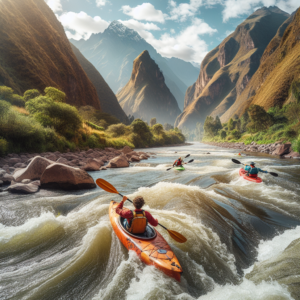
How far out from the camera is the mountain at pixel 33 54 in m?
34.8

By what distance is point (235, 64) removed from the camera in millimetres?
162000

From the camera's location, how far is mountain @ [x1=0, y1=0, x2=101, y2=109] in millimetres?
34844

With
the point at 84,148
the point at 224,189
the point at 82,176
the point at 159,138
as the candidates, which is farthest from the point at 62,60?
the point at 224,189

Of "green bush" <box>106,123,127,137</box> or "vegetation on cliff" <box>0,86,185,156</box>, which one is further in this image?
"green bush" <box>106,123,127,137</box>

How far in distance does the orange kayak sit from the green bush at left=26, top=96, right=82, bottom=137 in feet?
45.8

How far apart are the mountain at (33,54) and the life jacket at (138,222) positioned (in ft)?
122

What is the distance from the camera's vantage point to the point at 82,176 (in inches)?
301

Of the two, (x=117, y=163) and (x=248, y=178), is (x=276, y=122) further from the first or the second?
(x=117, y=163)

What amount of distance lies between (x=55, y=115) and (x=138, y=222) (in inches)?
630

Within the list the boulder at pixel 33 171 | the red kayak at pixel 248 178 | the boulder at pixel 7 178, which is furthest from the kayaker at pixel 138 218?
the red kayak at pixel 248 178

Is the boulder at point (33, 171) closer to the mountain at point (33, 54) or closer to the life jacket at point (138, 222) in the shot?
the life jacket at point (138, 222)

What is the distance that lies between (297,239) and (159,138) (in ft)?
182

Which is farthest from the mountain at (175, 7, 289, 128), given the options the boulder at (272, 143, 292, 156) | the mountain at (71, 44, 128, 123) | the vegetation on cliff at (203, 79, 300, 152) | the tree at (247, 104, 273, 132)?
the boulder at (272, 143, 292, 156)

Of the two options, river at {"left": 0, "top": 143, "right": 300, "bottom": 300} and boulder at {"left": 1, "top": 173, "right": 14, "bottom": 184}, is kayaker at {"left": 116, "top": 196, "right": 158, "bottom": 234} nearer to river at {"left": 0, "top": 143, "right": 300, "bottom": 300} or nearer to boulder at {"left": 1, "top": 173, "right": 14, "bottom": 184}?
river at {"left": 0, "top": 143, "right": 300, "bottom": 300}
